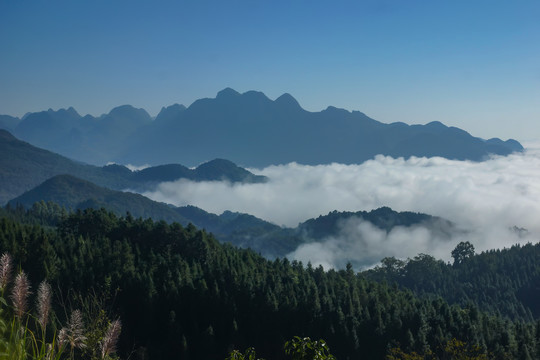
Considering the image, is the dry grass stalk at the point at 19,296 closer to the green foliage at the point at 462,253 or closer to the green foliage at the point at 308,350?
the green foliage at the point at 308,350

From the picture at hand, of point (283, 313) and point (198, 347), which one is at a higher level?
point (283, 313)

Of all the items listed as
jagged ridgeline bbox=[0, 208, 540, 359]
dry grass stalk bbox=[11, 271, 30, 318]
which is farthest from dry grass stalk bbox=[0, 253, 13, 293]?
jagged ridgeline bbox=[0, 208, 540, 359]

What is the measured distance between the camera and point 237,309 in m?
65.1

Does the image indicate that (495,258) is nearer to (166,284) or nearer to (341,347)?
(341,347)

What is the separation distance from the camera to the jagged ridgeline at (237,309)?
195 ft

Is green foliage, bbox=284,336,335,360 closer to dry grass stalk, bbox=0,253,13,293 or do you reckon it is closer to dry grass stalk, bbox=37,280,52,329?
dry grass stalk, bbox=37,280,52,329

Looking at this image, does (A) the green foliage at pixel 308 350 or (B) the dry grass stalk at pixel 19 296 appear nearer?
(B) the dry grass stalk at pixel 19 296

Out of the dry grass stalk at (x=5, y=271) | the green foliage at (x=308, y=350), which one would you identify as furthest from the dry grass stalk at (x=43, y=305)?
the green foliage at (x=308, y=350)

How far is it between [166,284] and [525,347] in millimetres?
46265

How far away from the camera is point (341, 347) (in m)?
60.0

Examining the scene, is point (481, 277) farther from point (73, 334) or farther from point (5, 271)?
point (5, 271)

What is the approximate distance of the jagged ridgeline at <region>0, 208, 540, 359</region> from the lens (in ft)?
195

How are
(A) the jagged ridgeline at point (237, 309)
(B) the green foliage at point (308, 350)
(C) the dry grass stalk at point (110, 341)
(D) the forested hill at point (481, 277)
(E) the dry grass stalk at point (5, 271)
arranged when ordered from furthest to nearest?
(D) the forested hill at point (481, 277) < (A) the jagged ridgeline at point (237, 309) < (B) the green foliage at point (308, 350) < (C) the dry grass stalk at point (110, 341) < (E) the dry grass stalk at point (5, 271)

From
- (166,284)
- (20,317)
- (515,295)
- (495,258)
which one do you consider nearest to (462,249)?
(495,258)
